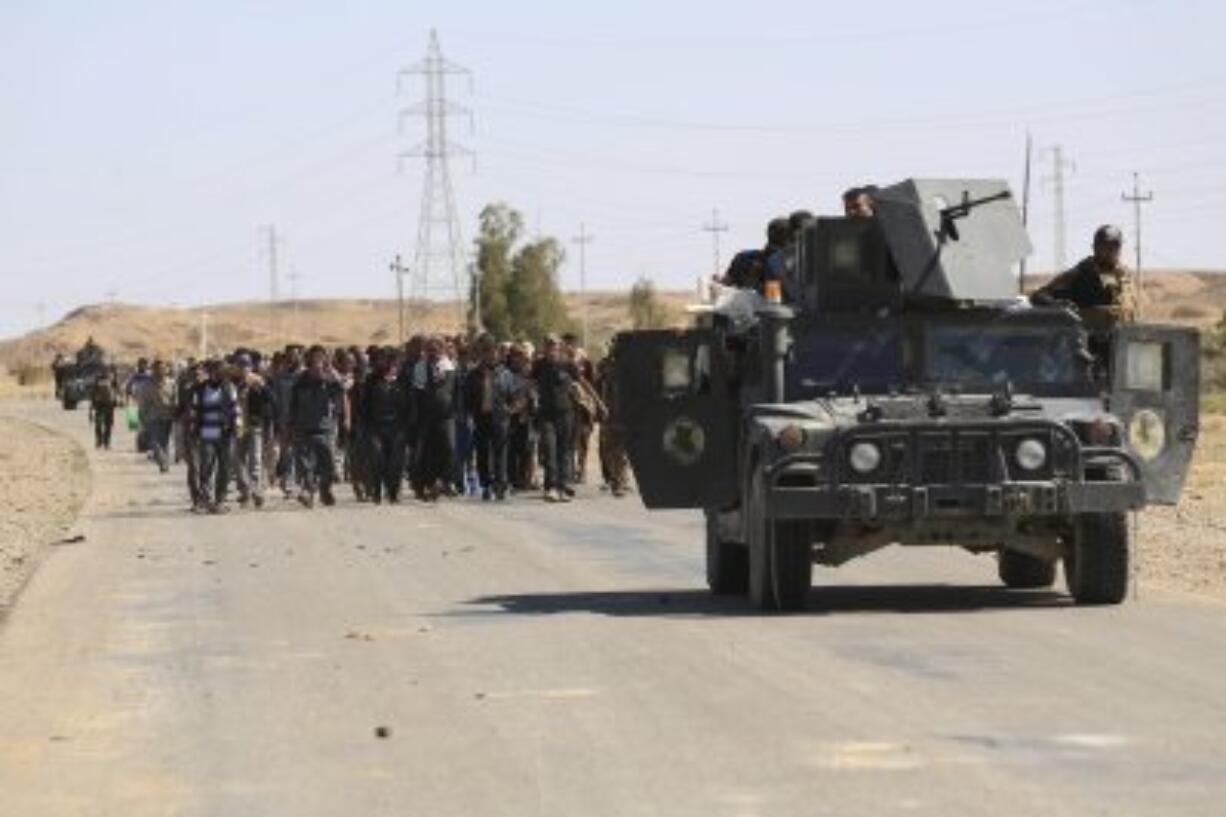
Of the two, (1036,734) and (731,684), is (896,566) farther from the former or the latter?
(1036,734)

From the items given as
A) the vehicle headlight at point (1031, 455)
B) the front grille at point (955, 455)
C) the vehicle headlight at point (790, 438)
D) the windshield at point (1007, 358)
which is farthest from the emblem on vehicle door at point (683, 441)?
the vehicle headlight at point (1031, 455)

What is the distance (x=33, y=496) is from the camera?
44.0 metres

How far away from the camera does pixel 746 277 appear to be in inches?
858

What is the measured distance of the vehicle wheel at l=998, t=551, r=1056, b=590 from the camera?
21312 mm

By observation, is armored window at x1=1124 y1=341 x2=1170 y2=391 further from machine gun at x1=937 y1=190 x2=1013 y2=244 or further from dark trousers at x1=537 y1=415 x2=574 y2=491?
dark trousers at x1=537 y1=415 x2=574 y2=491

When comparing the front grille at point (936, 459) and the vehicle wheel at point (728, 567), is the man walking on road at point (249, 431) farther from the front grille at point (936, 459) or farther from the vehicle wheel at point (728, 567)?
the front grille at point (936, 459)

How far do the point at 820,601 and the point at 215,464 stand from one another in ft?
58.5

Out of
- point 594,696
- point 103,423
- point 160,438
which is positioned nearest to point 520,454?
point 160,438

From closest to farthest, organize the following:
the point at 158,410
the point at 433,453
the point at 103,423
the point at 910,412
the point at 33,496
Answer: the point at 910,412 → the point at 433,453 → the point at 33,496 → the point at 158,410 → the point at 103,423

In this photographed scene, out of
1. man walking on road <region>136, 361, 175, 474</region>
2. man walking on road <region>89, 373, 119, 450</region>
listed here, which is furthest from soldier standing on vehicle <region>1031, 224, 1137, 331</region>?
man walking on road <region>89, 373, 119, 450</region>

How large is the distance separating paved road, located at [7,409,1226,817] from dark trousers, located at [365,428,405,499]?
13462mm

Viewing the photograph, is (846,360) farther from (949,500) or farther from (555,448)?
(555,448)

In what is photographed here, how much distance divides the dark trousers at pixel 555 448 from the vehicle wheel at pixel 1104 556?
19029mm

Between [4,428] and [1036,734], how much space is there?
7331 cm
